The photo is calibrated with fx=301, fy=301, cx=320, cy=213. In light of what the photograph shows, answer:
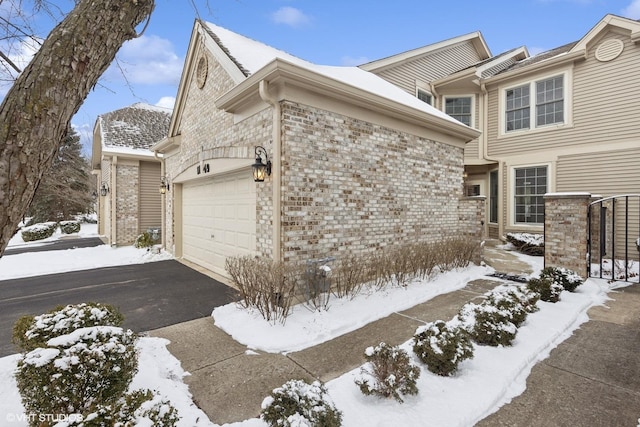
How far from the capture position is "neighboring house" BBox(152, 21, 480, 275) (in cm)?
501

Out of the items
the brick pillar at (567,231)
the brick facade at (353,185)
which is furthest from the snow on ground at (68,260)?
the brick pillar at (567,231)

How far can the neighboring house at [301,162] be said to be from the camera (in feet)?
16.4

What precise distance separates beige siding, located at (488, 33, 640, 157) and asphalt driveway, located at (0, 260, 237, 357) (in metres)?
11.5

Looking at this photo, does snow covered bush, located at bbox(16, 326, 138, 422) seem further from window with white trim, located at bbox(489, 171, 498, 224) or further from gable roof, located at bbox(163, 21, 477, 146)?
window with white trim, located at bbox(489, 171, 498, 224)

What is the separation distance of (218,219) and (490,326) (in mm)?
6021

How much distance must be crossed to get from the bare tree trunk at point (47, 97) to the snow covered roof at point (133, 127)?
12.2 metres

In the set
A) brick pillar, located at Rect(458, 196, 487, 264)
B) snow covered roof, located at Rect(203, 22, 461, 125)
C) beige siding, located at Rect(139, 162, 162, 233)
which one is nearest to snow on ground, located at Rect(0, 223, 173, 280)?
beige siding, located at Rect(139, 162, 162, 233)

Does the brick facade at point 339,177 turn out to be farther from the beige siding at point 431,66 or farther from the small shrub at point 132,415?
the beige siding at point 431,66

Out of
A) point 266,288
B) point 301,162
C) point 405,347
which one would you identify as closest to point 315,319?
point 266,288

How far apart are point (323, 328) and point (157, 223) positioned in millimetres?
11906

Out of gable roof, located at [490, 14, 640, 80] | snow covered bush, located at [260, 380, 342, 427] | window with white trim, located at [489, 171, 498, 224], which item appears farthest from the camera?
window with white trim, located at [489, 171, 498, 224]

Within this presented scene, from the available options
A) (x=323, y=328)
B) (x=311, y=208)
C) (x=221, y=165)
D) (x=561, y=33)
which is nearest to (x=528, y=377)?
(x=323, y=328)

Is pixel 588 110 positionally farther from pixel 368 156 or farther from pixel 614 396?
pixel 614 396

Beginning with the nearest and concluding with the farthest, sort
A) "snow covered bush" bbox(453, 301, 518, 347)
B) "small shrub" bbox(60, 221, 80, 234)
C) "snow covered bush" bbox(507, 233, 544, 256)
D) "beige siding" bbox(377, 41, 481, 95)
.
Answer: "snow covered bush" bbox(453, 301, 518, 347) → "snow covered bush" bbox(507, 233, 544, 256) → "beige siding" bbox(377, 41, 481, 95) → "small shrub" bbox(60, 221, 80, 234)
